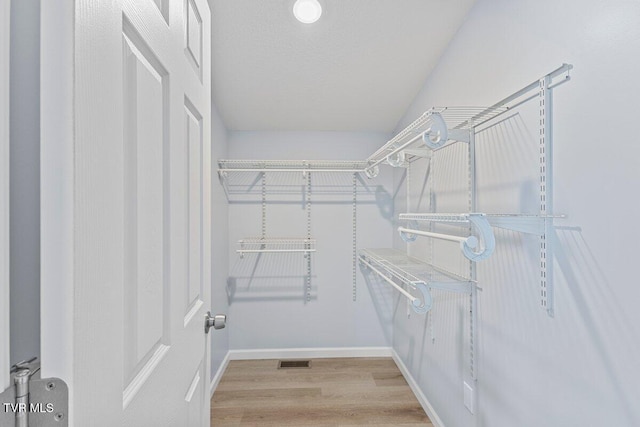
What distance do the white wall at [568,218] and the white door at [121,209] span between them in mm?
1053

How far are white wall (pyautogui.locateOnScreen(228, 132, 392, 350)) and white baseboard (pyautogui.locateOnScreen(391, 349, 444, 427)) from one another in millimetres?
253

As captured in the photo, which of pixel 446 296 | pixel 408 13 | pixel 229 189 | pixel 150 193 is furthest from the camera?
pixel 229 189

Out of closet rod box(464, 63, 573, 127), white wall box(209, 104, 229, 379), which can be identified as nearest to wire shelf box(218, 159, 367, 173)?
white wall box(209, 104, 229, 379)

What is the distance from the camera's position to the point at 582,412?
869 mm

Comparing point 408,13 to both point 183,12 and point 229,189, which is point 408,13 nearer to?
point 183,12

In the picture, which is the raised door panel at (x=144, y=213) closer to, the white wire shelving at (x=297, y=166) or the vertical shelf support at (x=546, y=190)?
the vertical shelf support at (x=546, y=190)

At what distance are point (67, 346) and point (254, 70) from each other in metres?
1.86

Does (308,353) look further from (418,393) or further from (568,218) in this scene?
Answer: (568,218)

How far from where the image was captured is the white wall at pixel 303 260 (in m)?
2.62

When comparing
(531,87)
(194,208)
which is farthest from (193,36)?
(531,87)

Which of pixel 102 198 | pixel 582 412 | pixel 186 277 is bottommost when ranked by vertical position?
pixel 582 412

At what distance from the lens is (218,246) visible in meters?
2.27

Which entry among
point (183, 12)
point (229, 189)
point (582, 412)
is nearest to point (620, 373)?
point (582, 412)
